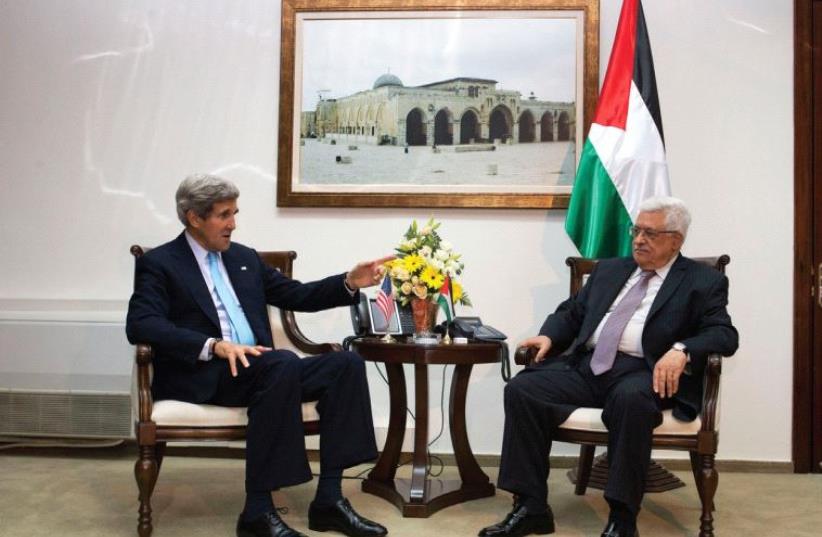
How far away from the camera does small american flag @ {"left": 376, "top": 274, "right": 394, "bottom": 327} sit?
12.3 ft

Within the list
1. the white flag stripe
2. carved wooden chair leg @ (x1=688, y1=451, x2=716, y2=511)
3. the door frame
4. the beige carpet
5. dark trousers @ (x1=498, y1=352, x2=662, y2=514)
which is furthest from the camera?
the door frame

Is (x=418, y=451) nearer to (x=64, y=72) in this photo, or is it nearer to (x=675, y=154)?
(x=675, y=154)

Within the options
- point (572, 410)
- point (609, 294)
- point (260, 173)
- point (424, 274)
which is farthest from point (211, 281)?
point (609, 294)

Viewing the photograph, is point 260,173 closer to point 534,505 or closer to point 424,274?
point 424,274

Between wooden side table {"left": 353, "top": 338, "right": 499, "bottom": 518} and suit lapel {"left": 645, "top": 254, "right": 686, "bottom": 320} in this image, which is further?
wooden side table {"left": 353, "top": 338, "right": 499, "bottom": 518}

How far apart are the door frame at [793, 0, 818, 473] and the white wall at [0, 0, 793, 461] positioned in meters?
0.04

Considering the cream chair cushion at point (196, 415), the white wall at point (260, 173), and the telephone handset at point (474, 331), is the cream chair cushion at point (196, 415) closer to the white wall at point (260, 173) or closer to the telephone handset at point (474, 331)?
the telephone handset at point (474, 331)

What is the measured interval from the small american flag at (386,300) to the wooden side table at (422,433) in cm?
18

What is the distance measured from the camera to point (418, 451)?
3627 millimetres

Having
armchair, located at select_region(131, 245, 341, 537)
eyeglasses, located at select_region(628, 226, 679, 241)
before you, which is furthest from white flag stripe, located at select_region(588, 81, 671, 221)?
armchair, located at select_region(131, 245, 341, 537)

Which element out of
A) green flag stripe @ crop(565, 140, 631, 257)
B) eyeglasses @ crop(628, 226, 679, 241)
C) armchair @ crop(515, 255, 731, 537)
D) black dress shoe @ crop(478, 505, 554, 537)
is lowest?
black dress shoe @ crop(478, 505, 554, 537)

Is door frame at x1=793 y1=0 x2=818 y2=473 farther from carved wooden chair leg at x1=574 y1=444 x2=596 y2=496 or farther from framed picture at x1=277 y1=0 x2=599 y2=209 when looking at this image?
carved wooden chair leg at x1=574 y1=444 x2=596 y2=496

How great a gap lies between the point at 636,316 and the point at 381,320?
1.01 metres

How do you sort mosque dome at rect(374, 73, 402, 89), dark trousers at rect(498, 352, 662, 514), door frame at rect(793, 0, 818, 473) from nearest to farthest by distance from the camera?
dark trousers at rect(498, 352, 662, 514)
door frame at rect(793, 0, 818, 473)
mosque dome at rect(374, 73, 402, 89)
